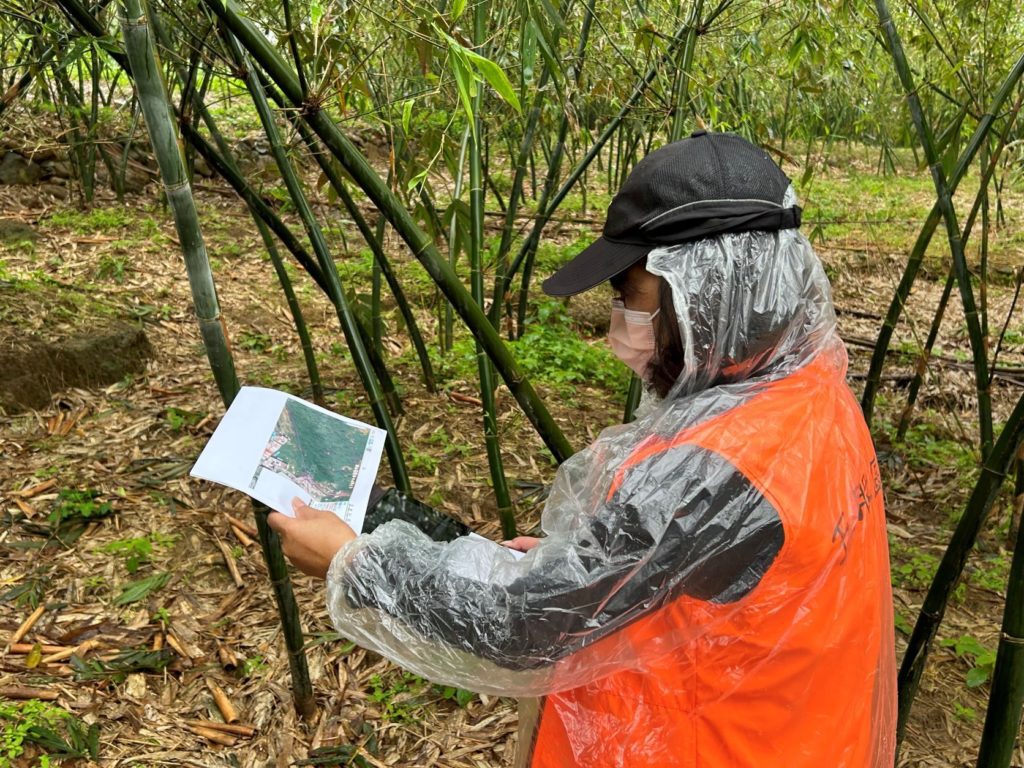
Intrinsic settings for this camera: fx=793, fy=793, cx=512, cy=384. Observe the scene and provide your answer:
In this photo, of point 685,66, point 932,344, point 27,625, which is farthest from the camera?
point 932,344

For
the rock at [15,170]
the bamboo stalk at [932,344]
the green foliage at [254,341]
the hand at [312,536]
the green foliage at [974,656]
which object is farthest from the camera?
the rock at [15,170]

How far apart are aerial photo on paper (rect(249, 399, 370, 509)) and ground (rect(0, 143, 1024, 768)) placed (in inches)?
39.4

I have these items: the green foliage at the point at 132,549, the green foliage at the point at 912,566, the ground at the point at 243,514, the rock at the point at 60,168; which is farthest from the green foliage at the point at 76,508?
the rock at the point at 60,168

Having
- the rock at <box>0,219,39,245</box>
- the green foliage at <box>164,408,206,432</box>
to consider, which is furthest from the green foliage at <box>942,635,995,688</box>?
the rock at <box>0,219,39,245</box>

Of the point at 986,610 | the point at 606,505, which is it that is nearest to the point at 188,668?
the point at 606,505

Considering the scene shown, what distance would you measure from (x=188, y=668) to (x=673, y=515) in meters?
1.71

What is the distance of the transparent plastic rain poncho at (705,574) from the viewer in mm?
889

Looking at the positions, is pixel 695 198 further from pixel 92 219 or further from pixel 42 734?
pixel 92 219

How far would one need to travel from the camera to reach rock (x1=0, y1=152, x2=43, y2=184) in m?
5.37

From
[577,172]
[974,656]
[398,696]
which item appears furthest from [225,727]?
[577,172]

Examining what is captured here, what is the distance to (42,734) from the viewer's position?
1762 mm

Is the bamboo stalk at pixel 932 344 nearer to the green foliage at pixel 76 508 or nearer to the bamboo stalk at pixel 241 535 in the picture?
the bamboo stalk at pixel 241 535

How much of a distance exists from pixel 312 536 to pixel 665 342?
561 millimetres

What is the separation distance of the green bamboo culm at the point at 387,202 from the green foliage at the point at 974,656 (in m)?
1.50
